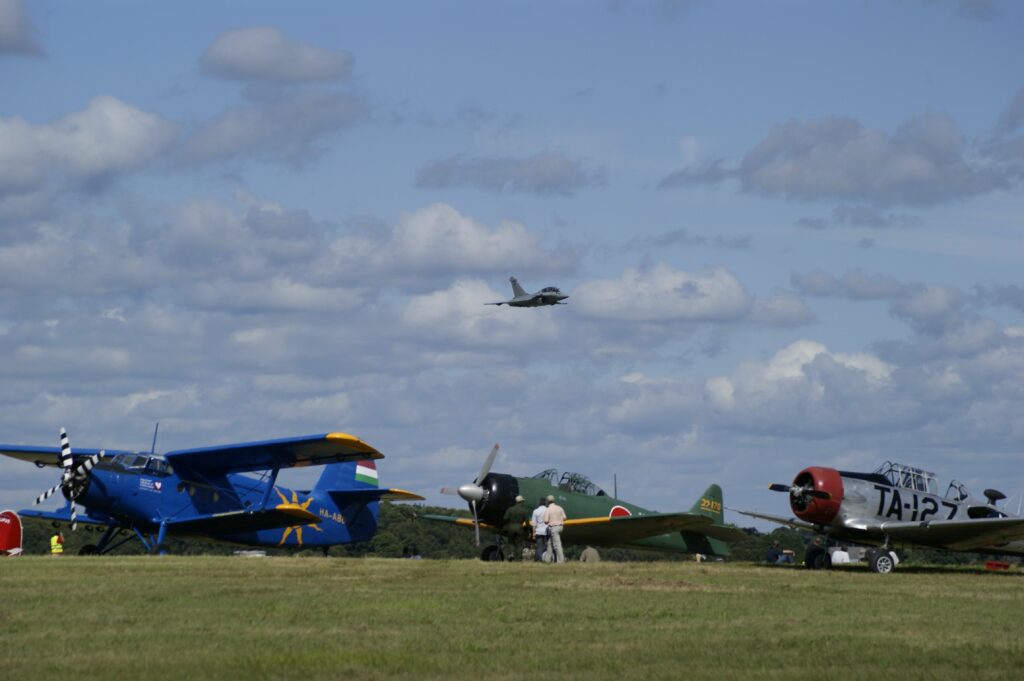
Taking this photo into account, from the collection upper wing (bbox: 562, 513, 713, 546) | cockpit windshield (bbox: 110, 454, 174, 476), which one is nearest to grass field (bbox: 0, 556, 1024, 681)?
upper wing (bbox: 562, 513, 713, 546)

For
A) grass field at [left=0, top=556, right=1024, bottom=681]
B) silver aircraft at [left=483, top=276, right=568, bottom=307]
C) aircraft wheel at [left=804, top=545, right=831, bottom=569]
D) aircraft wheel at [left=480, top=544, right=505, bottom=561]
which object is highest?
silver aircraft at [left=483, top=276, right=568, bottom=307]

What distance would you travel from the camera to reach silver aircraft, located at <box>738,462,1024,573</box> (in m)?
24.4

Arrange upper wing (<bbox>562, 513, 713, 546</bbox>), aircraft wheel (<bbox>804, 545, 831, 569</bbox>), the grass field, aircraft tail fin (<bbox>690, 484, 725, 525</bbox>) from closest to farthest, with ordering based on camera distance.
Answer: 1. the grass field
2. aircraft wheel (<bbox>804, 545, 831, 569</bbox>)
3. upper wing (<bbox>562, 513, 713, 546</bbox>)
4. aircraft tail fin (<bbox>690, 484, 725, 525</bbox>)

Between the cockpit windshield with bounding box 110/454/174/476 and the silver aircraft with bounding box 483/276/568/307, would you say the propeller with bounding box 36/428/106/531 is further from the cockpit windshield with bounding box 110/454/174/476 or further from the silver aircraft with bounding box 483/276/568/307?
the silver aircraft with bounding box 483/276/568/307

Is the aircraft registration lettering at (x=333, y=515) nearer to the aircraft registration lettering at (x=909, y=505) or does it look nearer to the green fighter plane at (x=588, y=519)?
the green fighter plane at (x=588, y=519)

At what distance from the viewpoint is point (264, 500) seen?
30.9 meters

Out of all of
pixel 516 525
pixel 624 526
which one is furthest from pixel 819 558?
pixel 516 525

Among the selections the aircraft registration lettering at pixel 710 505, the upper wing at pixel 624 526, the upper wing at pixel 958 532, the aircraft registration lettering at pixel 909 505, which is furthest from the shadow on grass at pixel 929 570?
the aircraft registration lettering at pixel 710 505

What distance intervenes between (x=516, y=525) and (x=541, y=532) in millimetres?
1873

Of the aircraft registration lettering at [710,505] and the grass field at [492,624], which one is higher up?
the aircraft registration lettering at [710,505]

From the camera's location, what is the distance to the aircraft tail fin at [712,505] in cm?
3534

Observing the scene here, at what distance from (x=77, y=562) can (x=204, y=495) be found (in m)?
8.63

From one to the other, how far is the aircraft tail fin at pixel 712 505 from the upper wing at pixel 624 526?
4155 millimetres

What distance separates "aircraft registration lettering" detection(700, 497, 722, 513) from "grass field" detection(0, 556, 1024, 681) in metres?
13.5
